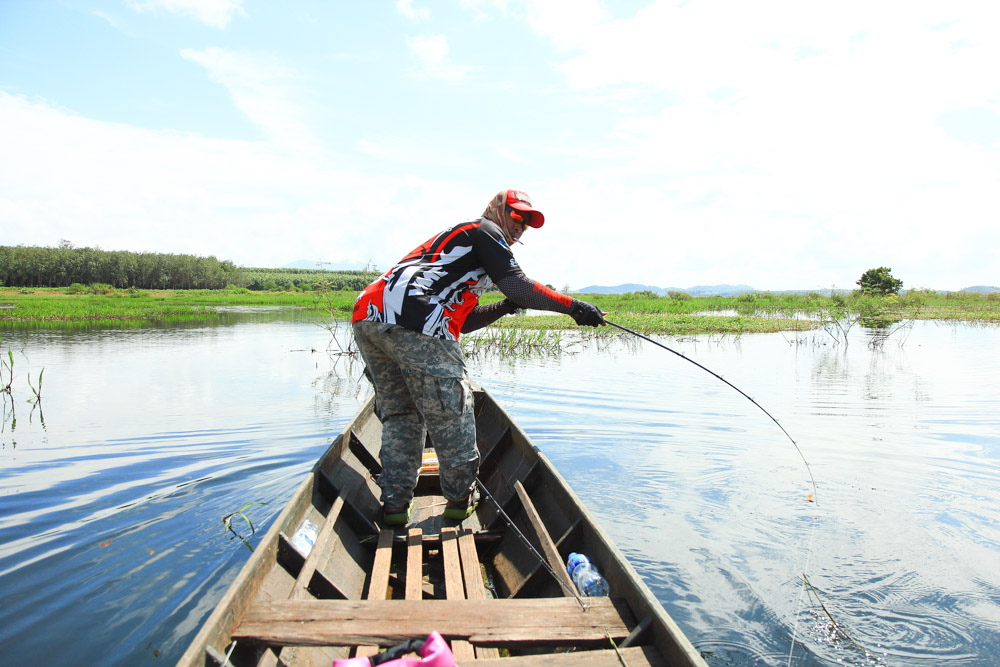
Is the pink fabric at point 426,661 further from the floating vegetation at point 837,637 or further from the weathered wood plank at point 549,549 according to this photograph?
the floating vegetation at point 837,637

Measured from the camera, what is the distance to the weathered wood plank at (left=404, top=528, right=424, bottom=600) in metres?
2.54

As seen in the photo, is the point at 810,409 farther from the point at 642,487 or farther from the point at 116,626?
the point at 116,626

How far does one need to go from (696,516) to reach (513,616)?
2.87 metres

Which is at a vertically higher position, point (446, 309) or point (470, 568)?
point (446, 309)

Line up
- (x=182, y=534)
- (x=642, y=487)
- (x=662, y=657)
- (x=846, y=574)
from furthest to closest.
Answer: (x=642, y=487)
(x=182, y=534)
(x=846, y=574)
(x=662, y=657)

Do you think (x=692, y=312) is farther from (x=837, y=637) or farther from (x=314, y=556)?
(x=314, y=556)

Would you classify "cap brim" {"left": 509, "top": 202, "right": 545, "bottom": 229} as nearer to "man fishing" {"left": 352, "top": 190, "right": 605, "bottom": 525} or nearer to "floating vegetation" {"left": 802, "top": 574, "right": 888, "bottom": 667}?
"man fishing" {"left": 352, "top": 190, "right": 605, "bottom": 525}

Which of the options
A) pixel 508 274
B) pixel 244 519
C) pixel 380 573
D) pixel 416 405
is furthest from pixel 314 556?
pixel 244 519

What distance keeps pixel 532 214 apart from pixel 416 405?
119 cm

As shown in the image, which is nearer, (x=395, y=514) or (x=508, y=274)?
(x=508, y=274)

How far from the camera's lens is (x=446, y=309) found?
2967mm

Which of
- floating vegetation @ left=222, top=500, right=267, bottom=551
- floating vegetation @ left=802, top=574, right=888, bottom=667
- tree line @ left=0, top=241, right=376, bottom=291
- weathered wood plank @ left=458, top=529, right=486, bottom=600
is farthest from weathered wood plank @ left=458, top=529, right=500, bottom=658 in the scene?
tree line @ left=0, top=241, right=376, bottom=291

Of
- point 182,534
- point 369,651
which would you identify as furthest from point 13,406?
point 369,651

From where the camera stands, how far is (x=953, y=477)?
5324 mm
